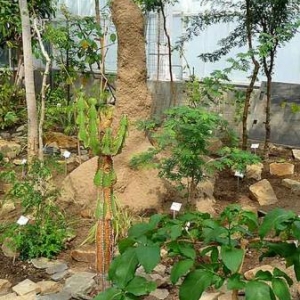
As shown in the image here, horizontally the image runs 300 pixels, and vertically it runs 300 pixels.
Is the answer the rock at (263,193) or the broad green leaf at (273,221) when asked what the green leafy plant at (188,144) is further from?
the broad green leaf at (273,221)

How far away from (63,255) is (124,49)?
1814mm

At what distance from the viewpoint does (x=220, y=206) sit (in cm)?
438

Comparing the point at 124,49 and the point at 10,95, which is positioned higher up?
the point at 124,49

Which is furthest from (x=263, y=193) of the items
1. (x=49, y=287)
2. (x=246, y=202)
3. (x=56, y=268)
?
(x=49, y=287)

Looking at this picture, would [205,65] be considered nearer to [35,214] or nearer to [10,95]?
[10,95]

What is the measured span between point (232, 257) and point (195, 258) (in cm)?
11

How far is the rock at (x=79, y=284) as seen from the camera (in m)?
3.02

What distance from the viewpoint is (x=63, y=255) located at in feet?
11.8

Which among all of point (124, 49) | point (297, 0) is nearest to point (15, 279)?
point (124, 49)

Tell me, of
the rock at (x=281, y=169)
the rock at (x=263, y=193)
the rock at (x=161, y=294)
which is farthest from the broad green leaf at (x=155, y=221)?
the rock at (x=281, y=169)

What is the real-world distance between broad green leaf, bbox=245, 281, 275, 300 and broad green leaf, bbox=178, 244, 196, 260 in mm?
153

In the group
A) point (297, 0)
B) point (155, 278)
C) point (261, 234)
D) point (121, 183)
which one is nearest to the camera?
point (261, 234)

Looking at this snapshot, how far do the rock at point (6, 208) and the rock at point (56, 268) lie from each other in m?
0.99

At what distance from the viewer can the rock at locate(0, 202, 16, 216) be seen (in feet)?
13.9
